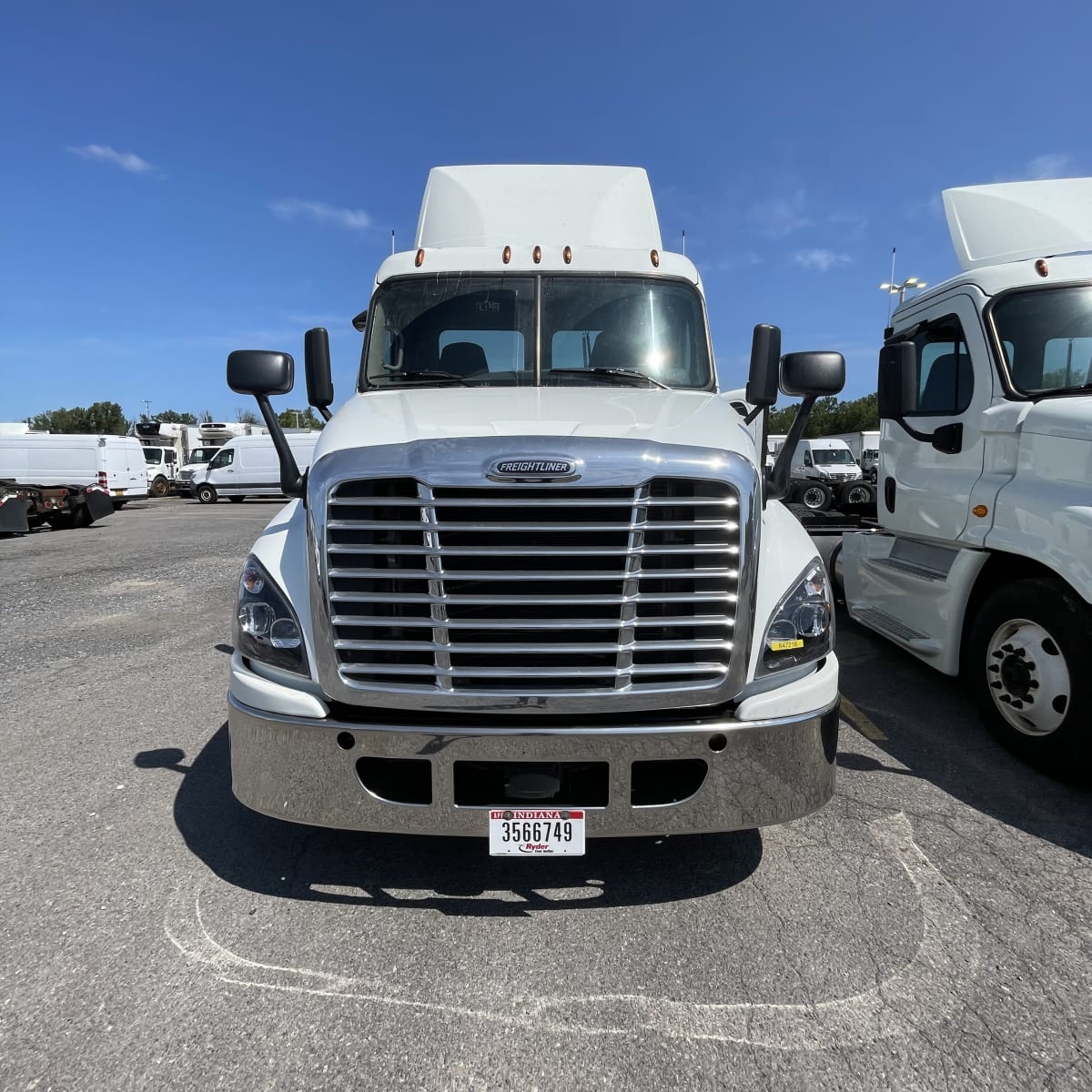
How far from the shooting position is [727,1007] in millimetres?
2223

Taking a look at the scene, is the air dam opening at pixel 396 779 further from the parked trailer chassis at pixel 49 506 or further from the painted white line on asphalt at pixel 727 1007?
the parked trailer chassis at pixel 49 506

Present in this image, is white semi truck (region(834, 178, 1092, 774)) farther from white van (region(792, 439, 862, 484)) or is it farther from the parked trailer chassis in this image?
white van (region(792, 439, 862, 484))

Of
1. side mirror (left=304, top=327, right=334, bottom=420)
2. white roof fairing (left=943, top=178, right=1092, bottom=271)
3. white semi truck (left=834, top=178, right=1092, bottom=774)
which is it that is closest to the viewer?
white semi truck (left=834, top=178, right=1092, bottom=774)

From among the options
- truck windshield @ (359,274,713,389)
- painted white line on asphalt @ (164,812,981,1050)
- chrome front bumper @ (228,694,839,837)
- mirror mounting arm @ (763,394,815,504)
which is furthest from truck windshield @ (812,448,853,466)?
painted white line on asphalt @ (164,812,981,1050)

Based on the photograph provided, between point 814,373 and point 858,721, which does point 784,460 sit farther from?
point 858,721

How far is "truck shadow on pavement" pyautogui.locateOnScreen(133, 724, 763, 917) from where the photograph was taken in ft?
8.99

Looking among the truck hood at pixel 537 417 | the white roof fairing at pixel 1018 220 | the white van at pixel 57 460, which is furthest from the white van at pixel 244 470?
the truck hood at pixel 537 417

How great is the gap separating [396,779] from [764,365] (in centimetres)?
269

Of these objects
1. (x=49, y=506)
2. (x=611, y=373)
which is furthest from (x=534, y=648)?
(x=49, y=506)

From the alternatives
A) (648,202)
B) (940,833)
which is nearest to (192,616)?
(648,202)

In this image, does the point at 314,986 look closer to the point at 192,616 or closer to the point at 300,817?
the point at 300,817

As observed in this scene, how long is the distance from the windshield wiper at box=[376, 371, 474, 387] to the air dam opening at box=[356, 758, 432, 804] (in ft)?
6.51

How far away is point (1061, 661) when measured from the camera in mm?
3590

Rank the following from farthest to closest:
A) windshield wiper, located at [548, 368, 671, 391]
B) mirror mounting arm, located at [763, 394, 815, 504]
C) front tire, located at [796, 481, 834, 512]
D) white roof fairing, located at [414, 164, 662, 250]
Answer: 1. front tire, located at [796, 481, 834, 512]
2. white roof fairing, located at [414, 164, 662, 250]
3. windshield wiper, located at [548, 368, 671, 391]
4. mirror mounting arm, located at [763, 394, 815, 504]
